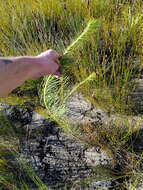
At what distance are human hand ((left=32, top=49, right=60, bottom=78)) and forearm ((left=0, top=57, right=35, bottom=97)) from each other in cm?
3

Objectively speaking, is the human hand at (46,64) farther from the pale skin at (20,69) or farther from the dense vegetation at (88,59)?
the dense vegetation at (88,59)

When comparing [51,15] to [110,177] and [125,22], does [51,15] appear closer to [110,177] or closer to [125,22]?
[125,22]

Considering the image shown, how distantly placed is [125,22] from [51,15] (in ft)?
2.00

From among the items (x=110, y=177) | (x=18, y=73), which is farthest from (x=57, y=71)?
(x=110, y=177)

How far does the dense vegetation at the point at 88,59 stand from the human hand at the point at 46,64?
17 cm

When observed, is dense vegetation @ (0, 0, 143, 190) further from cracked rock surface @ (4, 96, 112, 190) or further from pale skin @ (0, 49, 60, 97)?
pale skin @ (0, 49, 60, 97)

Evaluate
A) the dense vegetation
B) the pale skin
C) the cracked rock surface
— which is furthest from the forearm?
the cracked rock surface

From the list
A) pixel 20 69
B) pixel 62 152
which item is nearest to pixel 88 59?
pixel 62 152

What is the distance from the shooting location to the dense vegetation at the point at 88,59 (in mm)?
1798

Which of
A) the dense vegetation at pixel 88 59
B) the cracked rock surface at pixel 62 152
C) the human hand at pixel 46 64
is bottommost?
the cracked rock surface at pixel 62 152

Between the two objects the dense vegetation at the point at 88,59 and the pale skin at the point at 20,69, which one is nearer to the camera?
the pale skin at the point at 20,69

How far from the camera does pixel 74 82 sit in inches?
84.2

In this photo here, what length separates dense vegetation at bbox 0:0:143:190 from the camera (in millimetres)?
1798

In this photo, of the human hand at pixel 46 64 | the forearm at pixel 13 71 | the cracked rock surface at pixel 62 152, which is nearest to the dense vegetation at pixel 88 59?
the cracked rock surface at pixel 62 152
